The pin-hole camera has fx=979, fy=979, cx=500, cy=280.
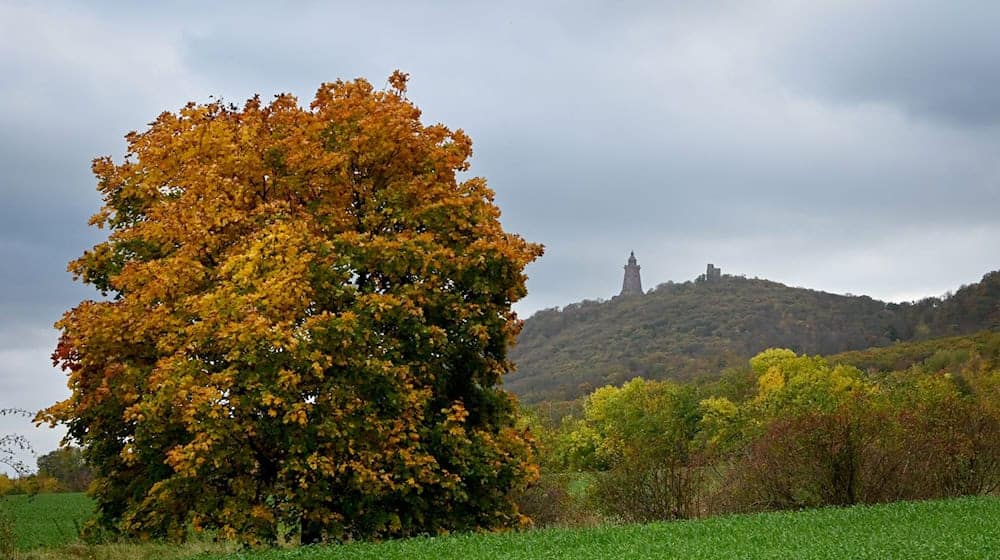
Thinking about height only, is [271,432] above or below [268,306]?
below

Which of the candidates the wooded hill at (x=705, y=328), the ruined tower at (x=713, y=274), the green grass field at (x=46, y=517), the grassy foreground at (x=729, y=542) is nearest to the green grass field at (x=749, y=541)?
the grassy foreground at (x=729, y=542)

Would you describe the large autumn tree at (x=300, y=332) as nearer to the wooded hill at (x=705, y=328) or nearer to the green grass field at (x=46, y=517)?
the green grass field at (x=46, y=517)

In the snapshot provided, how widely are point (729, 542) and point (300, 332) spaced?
28.1 feet

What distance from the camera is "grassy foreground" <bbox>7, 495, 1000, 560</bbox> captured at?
15.9 m

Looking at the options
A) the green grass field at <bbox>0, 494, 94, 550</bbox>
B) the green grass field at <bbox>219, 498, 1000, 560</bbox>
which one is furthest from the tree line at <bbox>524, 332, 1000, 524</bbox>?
the green grass field at <bbox>0, 494, 94, 550</bbox>

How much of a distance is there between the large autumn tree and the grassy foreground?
128cm

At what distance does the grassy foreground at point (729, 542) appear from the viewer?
626 inches

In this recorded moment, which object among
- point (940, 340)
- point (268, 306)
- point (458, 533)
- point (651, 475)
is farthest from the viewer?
point (940, 340)

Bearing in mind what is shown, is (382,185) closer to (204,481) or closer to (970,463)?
(204,481)

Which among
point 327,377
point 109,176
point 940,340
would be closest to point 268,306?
point 327,377

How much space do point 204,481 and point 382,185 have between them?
7257mm

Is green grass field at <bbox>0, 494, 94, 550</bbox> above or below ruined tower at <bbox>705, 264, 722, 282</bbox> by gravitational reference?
below

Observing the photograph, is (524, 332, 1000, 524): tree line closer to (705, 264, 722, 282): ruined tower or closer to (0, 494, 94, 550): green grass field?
(0, 494, 94, 550): green grass field

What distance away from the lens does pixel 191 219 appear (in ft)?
65.6
